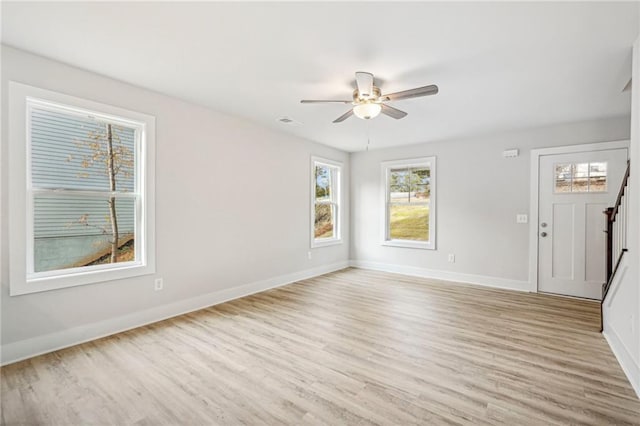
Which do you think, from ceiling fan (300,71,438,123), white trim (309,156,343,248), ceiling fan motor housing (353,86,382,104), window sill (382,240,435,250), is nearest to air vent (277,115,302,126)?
white trim (309,156,343,248)

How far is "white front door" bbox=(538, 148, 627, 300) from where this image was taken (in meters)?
4.11

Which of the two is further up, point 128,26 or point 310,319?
point 128,26

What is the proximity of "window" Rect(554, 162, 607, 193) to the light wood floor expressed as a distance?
1.69m

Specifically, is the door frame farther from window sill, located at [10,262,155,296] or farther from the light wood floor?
window sill, located at [10,262,155,296]

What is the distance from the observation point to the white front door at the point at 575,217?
411cm

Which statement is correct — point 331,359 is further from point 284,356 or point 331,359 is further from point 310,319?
point 310,319

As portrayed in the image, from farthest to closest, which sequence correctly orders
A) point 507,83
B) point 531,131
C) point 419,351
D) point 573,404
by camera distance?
point 531,131 → point 507,83 → point 419,351 → point 573,404

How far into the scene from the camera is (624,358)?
2355 mm

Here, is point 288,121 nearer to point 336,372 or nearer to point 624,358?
point 336,372

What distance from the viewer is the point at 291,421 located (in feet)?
5.77

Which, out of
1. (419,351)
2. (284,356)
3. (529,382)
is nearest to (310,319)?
(284,356)

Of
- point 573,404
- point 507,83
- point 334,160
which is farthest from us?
point 334,160

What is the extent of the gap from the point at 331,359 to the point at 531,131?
14.6ft

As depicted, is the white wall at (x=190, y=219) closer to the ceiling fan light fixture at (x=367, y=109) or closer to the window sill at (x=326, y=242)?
the window sill at (x=326, y=242)
